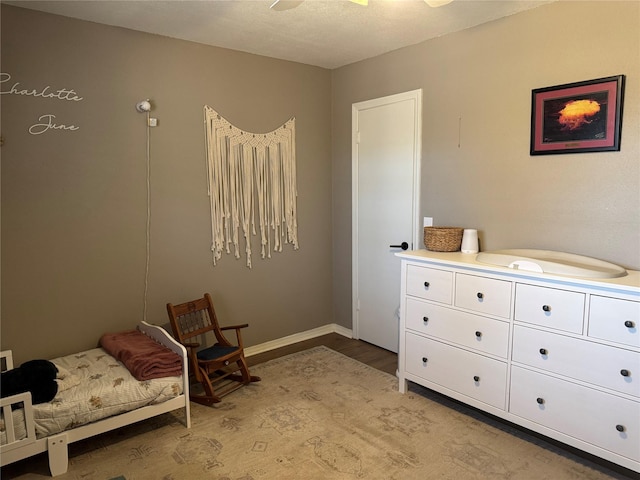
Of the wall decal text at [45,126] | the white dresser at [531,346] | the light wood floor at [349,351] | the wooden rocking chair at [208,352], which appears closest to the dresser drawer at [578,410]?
the white dresser at [531,346]

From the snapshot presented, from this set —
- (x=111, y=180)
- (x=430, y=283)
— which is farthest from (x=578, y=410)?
(x=111, y=180)

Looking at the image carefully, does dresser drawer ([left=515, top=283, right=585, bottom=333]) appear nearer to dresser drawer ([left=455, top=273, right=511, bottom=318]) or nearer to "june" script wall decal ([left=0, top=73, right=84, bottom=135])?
dresser drawer ([left=455, top=273, right=511, bottom=318])

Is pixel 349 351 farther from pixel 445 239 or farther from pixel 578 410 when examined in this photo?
pixel 578 410

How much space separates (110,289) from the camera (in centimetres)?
304

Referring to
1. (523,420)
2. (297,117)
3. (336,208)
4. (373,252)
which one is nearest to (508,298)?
(523,420)

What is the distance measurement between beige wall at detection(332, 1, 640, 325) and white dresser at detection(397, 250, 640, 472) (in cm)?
37

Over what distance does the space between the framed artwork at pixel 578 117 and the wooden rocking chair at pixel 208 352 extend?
93.8 inches

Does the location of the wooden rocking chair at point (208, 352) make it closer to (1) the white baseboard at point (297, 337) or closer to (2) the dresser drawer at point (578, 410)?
(1) the white baseboard at point (297, 337)

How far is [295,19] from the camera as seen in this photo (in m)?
2.81

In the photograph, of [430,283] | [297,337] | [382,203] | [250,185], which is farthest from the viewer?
[297,337]

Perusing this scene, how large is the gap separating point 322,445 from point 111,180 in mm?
2198

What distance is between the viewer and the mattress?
2230 mm

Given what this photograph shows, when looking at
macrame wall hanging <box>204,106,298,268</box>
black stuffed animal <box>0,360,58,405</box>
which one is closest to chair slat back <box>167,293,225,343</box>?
macrame wall hanging <box>204,106,298,268</box>

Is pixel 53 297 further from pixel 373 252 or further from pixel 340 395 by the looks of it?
pixel 373 252
